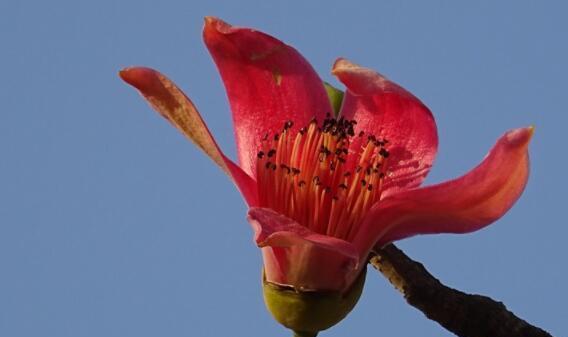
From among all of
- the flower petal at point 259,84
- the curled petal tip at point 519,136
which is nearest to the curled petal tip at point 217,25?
the flower petal at point 259,84

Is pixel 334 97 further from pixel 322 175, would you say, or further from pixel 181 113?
pixel 181 113

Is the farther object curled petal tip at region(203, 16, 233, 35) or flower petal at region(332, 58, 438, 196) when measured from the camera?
curled petal tip at region(203, 16, 233, 35)

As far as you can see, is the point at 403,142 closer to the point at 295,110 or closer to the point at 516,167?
the point at 295,110

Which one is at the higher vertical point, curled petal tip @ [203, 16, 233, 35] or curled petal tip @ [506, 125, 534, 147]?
curled petal tip @ [203, 16, 233, 35]

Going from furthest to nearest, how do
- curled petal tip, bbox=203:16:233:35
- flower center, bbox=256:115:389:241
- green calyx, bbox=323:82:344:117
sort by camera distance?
green calyx, bbox=323:82:344:117, curled petal tip, bbox=203:16:233:35, flower center, bbox=256:115:389:241

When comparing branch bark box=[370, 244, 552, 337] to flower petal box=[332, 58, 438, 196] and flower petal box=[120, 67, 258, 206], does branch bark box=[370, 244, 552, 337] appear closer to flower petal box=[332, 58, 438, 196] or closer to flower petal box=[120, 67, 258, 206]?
flower petal box=[332, 58, 438, 196]

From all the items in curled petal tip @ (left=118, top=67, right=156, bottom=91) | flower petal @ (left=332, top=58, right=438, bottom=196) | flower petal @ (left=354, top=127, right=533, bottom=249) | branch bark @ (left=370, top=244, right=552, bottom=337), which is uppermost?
flower petal @ (left=332, top=58, right=438, bottom=196)

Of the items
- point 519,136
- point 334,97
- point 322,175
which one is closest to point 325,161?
point 322,175

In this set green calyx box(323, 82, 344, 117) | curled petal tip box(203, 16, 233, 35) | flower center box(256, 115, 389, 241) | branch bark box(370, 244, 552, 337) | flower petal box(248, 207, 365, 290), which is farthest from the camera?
green calyx box(323, 82, 344, 117)

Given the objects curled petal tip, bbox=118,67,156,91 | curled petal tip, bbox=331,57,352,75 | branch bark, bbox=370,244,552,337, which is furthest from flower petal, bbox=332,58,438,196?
curled petal tip, bbox=118,67,156,91
